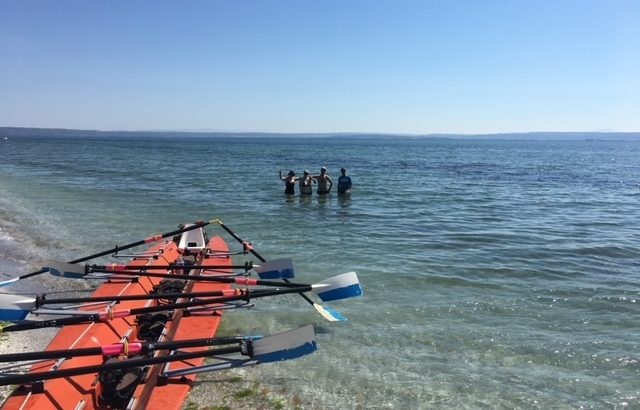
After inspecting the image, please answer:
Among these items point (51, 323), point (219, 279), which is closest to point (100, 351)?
point (51, 323)

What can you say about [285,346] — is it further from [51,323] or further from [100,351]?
[51,323]

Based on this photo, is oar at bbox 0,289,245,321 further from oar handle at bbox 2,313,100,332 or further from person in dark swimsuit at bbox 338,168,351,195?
person in dark swimsuit at bbox 338,168,351,195

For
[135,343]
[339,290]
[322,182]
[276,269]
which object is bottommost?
[276,269]

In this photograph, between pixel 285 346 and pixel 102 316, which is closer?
pixel 285 346

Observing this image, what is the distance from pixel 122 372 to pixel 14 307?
1.84 m

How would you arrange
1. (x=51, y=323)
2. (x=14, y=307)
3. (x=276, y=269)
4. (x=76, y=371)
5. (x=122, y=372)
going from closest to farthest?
(x=76, y=371), (x=51, y=323), (x=122, y=372), (x=14, y=307), (x=276, y=269)

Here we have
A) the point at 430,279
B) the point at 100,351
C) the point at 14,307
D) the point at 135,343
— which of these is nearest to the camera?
the point at 100,351

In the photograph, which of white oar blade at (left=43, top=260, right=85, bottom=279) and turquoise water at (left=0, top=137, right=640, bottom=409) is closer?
turquoise water at (left=0, top=137, right=640, bottom=409)

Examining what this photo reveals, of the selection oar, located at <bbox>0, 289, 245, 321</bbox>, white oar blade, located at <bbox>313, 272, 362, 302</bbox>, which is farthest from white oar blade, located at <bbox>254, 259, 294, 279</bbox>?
oar, located at <bbox>0, 289, 245, 321</bbox>

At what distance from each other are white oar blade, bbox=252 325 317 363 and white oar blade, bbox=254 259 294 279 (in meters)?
3.59

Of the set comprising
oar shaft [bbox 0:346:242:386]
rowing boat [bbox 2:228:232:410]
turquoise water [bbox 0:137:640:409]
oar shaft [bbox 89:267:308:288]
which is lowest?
turquoise water [bbox 0:137:640:409]

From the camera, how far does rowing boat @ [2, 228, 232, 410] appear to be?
4.92 meters

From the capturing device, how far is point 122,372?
19.0 feet

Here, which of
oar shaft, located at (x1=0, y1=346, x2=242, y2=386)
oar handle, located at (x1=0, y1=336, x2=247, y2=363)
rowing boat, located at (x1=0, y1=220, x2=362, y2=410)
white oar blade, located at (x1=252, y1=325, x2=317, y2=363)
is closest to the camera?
oar shaft, located at (x1=0, y1=346, x2=242, y2=386)
